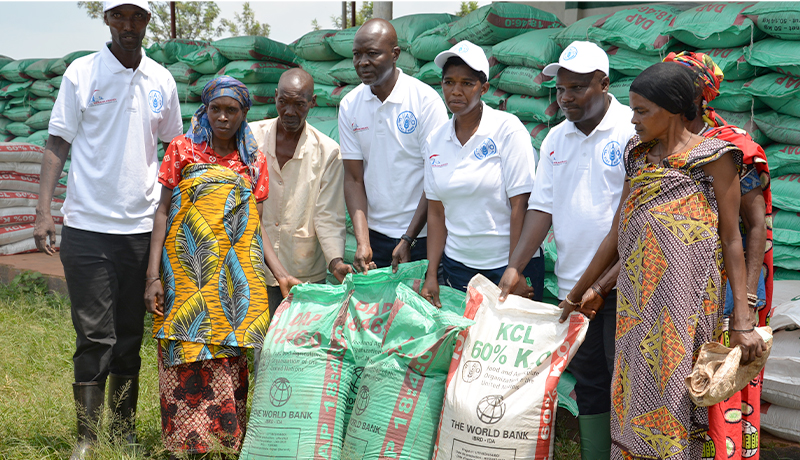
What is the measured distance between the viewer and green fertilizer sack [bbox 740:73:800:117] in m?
2.88

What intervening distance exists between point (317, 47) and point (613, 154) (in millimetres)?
2939

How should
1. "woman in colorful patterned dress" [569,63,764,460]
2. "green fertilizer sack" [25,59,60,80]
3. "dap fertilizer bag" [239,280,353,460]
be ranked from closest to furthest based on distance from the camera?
"woman in colorful patterned dress" [569,63,764,460]
"dap fertilizer bag" [239,280,353,460]
"green fertilizer sack" [25,59,60,80]

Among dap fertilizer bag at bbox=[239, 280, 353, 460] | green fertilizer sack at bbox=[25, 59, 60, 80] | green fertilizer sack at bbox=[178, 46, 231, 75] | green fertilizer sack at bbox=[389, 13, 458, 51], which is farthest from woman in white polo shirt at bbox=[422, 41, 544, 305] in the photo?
green fertilizer sack at bbox=[25, 59, 60, 80]

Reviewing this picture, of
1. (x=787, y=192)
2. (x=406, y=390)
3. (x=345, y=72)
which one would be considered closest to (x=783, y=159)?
(x=787, y=192)

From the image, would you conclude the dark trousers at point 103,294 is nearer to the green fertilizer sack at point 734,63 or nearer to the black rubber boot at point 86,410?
the black rubber boot at point 86,410

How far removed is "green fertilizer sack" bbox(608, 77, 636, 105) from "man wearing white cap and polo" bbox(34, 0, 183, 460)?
7.08 feet

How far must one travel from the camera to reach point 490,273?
2.64m

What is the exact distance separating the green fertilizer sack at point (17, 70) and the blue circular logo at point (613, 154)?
23.1 ft

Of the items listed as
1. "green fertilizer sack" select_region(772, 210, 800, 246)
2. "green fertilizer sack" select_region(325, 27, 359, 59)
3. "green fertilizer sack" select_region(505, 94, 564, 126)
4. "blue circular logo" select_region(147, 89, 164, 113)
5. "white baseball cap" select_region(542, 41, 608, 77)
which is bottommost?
"green fertilizer sack" select_region(772, 210, 800, 246)

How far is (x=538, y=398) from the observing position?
2.20 metres

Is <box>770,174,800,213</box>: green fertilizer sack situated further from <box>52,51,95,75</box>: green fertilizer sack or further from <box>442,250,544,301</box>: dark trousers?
<box>52,51,95,75</box>: green fertilizer sack

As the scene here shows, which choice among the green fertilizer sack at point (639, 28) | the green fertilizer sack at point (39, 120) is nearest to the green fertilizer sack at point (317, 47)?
the green fertilizer sack at point (639, 28)

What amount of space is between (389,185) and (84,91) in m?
1.32

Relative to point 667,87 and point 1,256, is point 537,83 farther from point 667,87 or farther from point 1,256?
point 1,256
